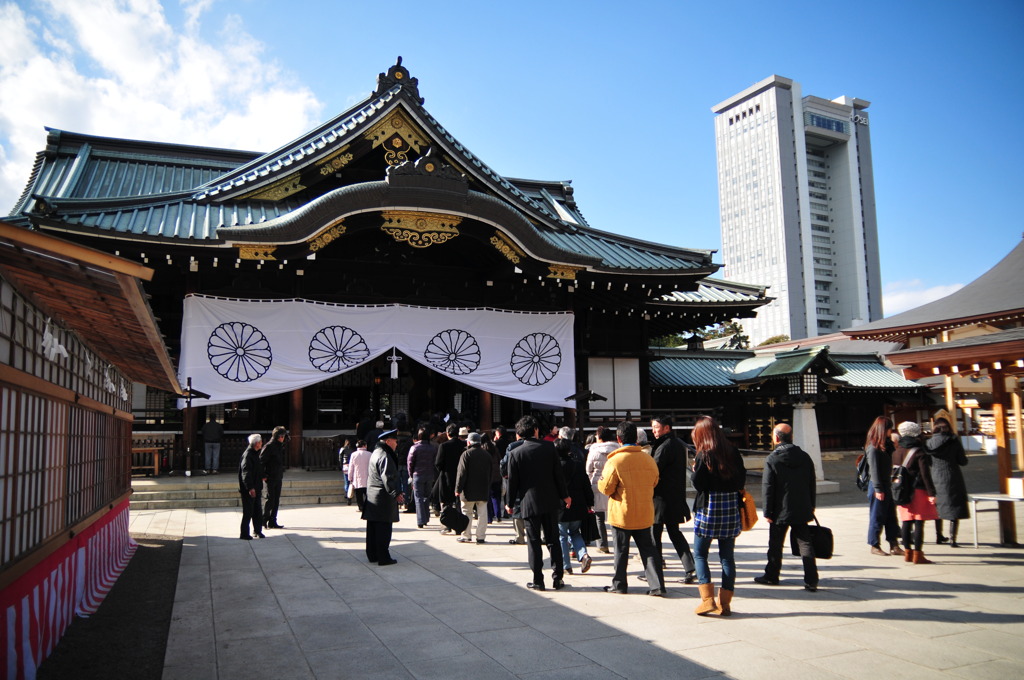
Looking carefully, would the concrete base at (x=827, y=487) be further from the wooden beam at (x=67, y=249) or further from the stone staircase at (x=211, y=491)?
the wooden beam at (x=67, y=249)

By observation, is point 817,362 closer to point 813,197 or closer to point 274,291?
point 274,291

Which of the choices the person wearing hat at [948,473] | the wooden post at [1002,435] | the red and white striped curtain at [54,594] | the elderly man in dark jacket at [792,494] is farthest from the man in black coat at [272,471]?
the wooden post at [1002,435]

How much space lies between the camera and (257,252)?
13.9m

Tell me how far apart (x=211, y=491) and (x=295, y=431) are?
2.56 metres

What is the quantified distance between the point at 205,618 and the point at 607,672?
3629 millimetres

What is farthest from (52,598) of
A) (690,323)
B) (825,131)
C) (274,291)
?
(825,131)

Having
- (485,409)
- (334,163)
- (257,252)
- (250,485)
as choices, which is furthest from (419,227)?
(250,485)

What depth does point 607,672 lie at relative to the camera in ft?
14.9

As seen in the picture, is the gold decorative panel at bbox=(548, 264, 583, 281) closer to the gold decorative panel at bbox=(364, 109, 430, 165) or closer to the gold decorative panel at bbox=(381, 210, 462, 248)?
the gold decorative panel at bbox=(381, 210, 462, 248)

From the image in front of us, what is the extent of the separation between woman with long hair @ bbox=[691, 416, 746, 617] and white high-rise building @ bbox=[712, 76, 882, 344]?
92.9 m

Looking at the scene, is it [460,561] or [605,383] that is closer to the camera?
[460,561]

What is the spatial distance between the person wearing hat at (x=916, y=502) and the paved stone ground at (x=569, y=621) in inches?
9.5

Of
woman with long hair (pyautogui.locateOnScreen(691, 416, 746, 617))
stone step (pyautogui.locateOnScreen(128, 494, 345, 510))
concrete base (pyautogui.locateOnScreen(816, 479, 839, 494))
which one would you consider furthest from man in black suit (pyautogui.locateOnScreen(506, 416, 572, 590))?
concrete base (pyautogui.locateOnScreen(816, 479, 839, 494))

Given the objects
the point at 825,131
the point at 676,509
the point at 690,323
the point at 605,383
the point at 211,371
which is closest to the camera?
the point at 676,509
